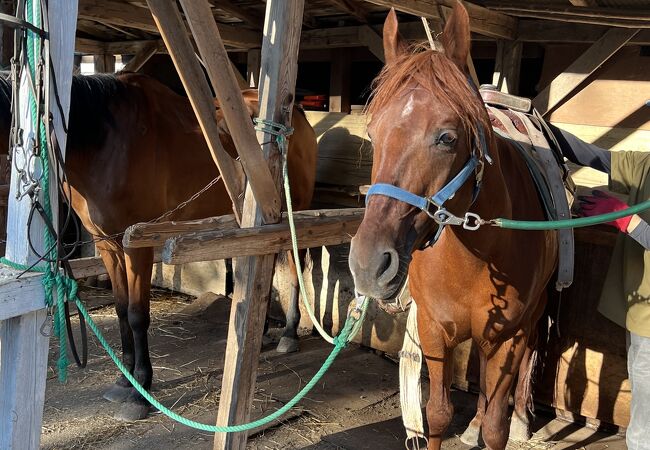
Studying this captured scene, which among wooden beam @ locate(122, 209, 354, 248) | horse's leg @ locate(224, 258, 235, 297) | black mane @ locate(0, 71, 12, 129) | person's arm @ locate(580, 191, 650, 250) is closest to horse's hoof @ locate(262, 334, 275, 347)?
horse's leg @ locate(224, 258, 235, 297)

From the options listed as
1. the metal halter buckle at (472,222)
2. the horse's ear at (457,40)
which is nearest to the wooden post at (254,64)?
the horse's ear at (457,40)

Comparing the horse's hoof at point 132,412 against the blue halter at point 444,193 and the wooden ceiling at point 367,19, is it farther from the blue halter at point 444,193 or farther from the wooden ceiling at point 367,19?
the wooden ceiling at point 367,19

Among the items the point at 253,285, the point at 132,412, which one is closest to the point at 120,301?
the point at 132,412

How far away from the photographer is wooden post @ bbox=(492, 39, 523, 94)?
381 centimetres

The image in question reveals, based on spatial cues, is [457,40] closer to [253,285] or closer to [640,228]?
[640,228]

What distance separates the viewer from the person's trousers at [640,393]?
220cm

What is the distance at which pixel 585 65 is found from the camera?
11.1 ft

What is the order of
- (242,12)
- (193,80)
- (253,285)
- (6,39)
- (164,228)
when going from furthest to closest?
1. (242,12)
2. (6,39)
3. (164,228)
4. (253,285)
5. (193,80)

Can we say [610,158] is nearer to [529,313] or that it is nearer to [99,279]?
[529,313]

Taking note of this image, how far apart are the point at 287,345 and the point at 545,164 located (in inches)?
104

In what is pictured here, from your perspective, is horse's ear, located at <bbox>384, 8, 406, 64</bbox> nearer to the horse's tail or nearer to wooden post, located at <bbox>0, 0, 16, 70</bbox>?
the horse's tail

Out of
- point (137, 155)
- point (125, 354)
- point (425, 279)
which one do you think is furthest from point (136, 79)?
point (425, 279)

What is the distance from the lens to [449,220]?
1.57 meters

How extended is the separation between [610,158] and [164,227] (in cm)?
211
